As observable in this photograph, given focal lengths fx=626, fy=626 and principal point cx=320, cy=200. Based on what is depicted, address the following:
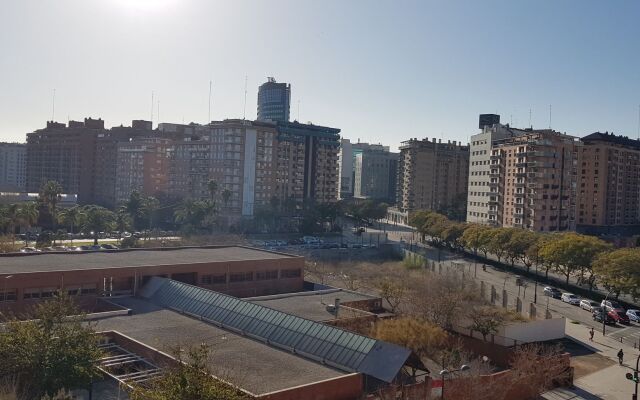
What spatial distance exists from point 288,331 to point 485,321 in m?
14.8

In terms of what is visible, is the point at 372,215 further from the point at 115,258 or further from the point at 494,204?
the point at 115,258

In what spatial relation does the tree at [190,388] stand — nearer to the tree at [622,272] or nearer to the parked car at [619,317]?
the parked car at [619,317]

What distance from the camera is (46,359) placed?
20.6 m

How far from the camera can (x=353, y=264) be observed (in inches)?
2876

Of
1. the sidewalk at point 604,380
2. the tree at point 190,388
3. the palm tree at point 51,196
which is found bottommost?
the sidewalk at point 604,380

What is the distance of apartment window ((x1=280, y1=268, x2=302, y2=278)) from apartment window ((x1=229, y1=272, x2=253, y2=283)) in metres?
2.91

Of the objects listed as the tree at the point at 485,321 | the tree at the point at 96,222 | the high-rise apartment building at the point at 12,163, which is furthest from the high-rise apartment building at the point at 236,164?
the high-rise apartment building at the point at 12,163

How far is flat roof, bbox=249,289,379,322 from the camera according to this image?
118ft

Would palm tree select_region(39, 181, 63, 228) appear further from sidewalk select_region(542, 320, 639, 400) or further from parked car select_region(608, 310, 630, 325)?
parked car select_region(608, 310, 630, 325)

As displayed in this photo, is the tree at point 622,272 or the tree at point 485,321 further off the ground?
the tree at point 622,272

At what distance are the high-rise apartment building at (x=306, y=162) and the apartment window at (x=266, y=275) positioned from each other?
65.8 meters

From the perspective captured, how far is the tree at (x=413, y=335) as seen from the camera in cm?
3231

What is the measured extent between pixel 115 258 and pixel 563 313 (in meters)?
36.6

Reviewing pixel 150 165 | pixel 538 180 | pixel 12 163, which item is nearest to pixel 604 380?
pixel 538 180
